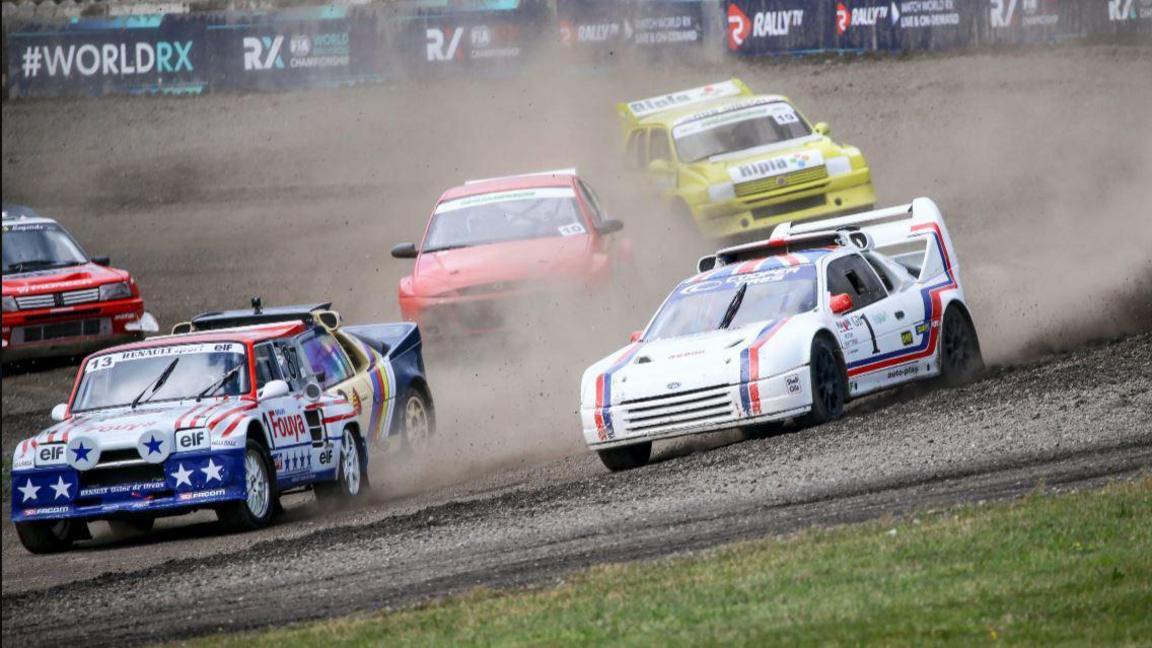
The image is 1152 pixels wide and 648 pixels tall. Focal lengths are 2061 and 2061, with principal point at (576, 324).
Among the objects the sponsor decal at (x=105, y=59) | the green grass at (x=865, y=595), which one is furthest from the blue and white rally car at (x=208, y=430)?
the sponsor decal at (x=105, y=59)

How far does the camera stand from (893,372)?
48.2ft

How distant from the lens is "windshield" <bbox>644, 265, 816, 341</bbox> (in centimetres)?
1428

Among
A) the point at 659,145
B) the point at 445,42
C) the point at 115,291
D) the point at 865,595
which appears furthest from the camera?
the point at 445,42

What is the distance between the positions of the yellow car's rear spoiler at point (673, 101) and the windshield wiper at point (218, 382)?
1150 cm

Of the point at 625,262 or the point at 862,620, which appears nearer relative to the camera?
the point at 862,620

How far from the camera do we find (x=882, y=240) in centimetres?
1633

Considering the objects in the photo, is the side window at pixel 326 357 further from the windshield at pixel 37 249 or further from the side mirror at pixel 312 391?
the windshield at pixel 37 249

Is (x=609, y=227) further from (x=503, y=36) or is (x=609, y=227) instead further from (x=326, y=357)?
(x=503, y=36)

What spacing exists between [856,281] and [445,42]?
1990 centimetres

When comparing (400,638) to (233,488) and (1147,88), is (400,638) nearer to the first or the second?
(233,488)

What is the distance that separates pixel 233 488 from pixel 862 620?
20.3 feet

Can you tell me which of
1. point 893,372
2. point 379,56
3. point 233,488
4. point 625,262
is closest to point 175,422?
point 233,488

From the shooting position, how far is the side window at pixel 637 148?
79.6 feet

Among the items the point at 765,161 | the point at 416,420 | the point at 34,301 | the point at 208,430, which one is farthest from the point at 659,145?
the point at 208,430
